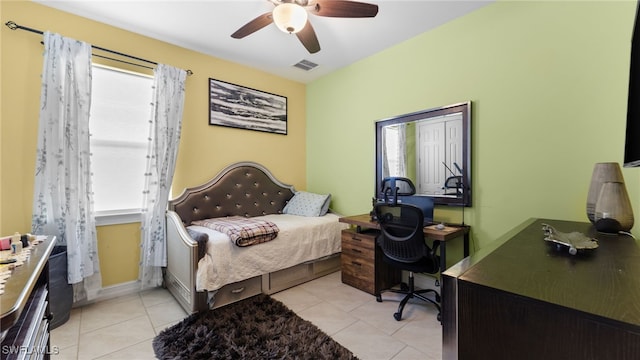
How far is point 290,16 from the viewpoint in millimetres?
1714

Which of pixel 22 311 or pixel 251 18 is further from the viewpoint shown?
pixel 251 18

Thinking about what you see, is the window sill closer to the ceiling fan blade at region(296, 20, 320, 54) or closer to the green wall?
the ceiling fan blade at region(296, 20, 320, 54)

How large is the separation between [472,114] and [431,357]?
6.52 feet

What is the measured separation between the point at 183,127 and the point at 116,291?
1.80 meters

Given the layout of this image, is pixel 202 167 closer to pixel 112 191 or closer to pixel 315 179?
pixel 112 191

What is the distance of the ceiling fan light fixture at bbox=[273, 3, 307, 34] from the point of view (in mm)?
1700

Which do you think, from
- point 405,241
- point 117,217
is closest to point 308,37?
point 405,241

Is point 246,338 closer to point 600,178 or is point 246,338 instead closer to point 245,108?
point 600,178

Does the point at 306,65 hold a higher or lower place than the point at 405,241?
higher

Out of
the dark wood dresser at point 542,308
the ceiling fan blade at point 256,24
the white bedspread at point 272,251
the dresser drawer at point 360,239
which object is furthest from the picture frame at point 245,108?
the dark wood dresser at point 542,308

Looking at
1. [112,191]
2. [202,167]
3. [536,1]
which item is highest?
[536,1]

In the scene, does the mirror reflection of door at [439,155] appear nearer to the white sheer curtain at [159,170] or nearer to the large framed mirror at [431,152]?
the large framed mirror at [431,152]

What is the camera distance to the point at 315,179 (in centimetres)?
398

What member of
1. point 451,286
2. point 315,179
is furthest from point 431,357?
point 315,179
